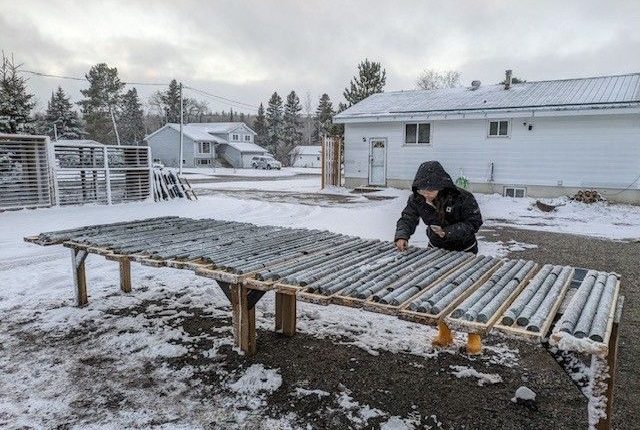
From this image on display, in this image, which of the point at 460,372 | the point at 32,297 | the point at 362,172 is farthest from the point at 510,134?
the point at 32,297

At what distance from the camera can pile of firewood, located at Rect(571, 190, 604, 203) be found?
15016 millimetres

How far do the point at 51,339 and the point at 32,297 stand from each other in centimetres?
155

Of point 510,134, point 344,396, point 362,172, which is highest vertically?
point 510,134

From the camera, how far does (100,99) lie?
5662cm

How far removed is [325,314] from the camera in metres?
5.18

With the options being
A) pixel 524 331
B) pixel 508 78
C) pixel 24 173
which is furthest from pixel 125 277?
pixel 508 78

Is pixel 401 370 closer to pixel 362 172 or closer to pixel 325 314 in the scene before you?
pixel 325 314

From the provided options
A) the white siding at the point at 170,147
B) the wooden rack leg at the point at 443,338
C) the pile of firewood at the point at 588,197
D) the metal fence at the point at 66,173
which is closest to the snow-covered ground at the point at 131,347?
the wooden rack leg at the point at 443,338

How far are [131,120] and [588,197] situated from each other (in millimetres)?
68811

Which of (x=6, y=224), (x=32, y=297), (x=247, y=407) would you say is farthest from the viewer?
(x=6, y=224)

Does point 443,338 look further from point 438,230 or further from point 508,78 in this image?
point 508,78

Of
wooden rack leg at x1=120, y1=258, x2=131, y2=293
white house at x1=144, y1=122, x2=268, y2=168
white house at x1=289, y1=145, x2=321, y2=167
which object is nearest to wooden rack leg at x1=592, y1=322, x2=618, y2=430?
wooden rack leg at x1=120, y1=258, x2=131, y2=293

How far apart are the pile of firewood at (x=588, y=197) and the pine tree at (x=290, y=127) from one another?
53321 mm

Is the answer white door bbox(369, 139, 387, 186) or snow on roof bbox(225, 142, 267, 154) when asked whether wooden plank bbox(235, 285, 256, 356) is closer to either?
white door bbox(369, 139, 387, 186)
